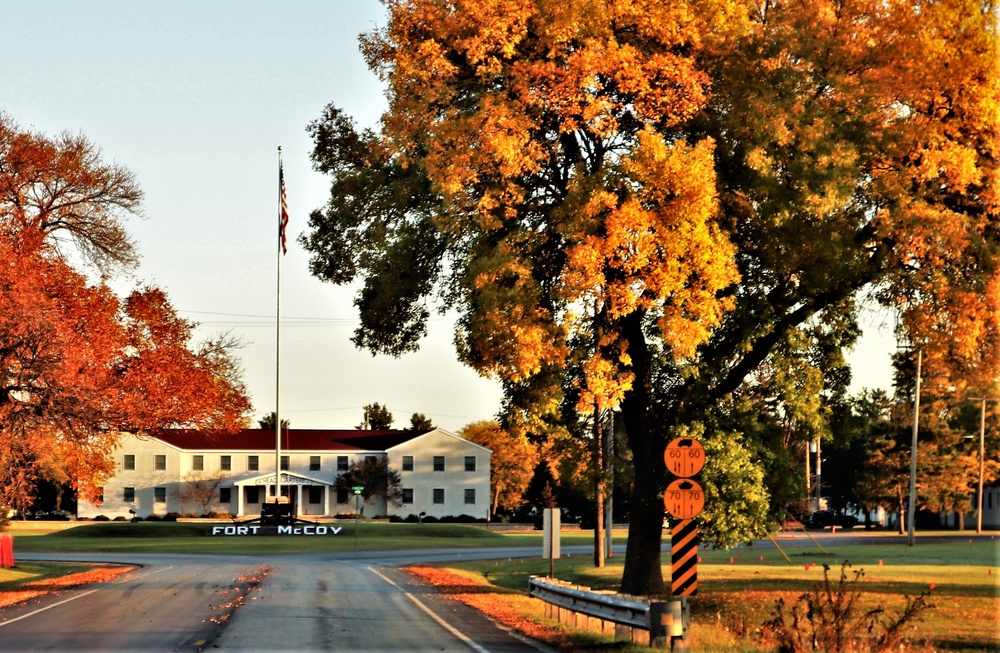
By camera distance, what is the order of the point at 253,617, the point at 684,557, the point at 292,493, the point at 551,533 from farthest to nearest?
the point at 292,493
the point at 551,533
the point at 253,617
the point at 684,557

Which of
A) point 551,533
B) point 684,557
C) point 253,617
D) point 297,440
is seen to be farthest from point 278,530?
point 684,557

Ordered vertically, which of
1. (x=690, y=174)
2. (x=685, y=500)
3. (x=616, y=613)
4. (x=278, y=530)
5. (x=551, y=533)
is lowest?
(x=278, y=530)

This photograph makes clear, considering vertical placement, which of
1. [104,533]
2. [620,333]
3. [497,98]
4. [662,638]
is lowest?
[104,533]

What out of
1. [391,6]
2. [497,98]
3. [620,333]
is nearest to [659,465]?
[620,333]

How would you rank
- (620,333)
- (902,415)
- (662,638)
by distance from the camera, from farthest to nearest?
(902,415), (620,333), (662,638)

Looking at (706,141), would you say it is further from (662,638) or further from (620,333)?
(662,638)

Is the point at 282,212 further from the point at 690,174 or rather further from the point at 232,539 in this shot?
the point at 690,174

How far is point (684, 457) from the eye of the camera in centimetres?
1723

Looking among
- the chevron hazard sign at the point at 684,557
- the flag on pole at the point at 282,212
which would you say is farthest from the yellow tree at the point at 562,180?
Result: the flag on pole at the point at 282,212

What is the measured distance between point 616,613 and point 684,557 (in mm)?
1378

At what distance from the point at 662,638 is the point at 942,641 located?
20.3 ft

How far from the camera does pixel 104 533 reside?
83.1m

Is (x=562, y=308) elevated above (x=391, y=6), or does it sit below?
below

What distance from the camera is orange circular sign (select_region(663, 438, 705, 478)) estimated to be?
1717 cm
